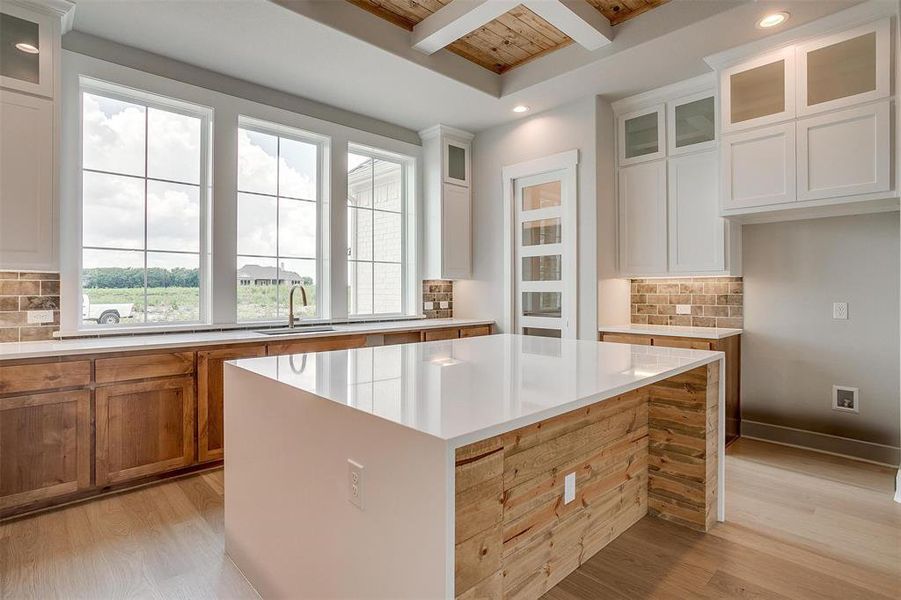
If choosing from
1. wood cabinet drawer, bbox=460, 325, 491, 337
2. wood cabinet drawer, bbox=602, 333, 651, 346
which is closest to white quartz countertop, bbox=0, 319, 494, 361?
wood cabinet drawer, bbox=460, 325, 491, 337

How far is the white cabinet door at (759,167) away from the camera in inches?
120

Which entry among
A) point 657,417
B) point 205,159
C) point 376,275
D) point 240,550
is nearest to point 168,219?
point 205,159

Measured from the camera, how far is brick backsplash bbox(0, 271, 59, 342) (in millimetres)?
2717

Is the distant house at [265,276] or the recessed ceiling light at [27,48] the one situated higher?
the recessed ceiling light at [27,48]

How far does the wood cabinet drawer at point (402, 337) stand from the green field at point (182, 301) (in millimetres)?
747

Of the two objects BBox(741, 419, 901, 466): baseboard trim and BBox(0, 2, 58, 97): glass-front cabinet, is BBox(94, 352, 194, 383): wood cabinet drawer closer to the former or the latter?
BBox(0, 2, 58, 97): glass-front cabinet

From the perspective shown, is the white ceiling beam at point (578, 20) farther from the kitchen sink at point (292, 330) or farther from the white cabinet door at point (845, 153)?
the kitchen sink at point (292, 330)

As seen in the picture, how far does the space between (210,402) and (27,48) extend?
2.21 m

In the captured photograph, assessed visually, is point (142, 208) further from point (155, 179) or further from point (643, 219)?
point (643, 219)

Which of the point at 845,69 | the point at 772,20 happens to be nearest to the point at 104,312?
the point at 772,20

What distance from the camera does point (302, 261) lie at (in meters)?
4.12

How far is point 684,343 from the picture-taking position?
11.3 ft

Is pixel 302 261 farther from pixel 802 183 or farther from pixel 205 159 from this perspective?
pixel 802 183

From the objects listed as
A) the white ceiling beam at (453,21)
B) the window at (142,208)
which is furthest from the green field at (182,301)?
the white ceiling beam at (453,21)
